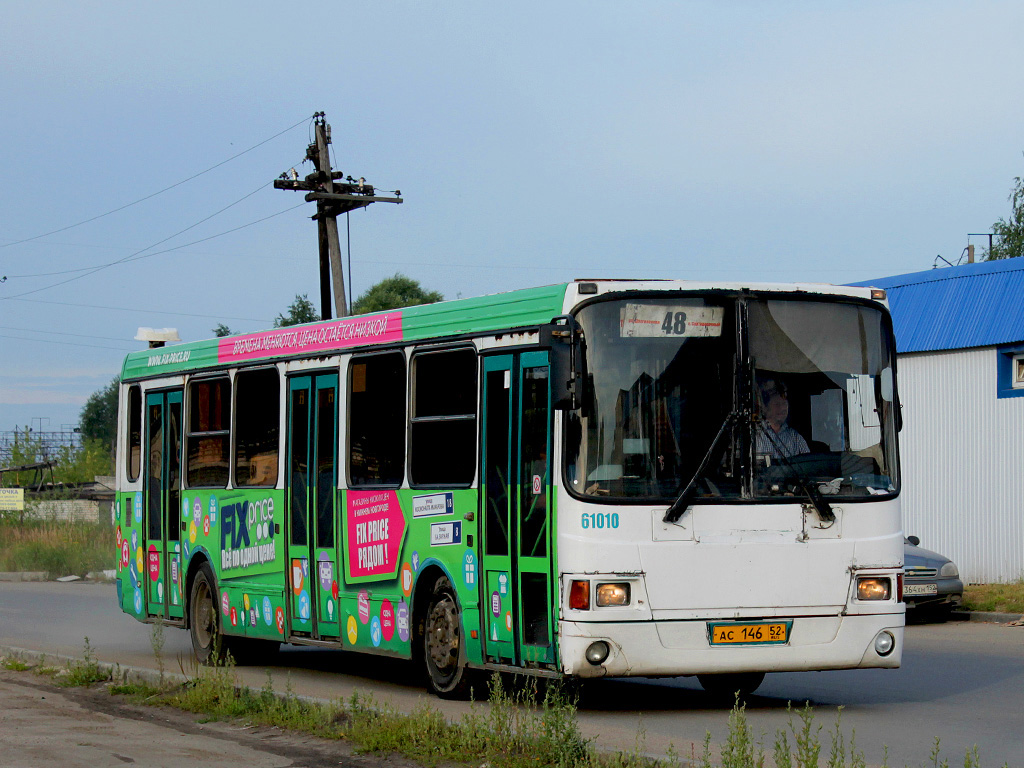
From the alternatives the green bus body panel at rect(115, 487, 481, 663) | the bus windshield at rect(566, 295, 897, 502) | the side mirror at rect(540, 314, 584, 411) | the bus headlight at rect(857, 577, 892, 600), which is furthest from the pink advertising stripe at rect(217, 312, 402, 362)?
the bus headlight at rect(857, 577, 892, 600)

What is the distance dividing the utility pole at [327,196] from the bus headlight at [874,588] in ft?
69.7

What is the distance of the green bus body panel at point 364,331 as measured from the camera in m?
10.5

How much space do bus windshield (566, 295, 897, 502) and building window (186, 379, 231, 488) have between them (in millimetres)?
5755

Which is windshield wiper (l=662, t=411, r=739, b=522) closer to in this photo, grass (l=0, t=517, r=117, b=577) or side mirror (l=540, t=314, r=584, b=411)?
side mirror (l=540, t=314, r=584, b=411)

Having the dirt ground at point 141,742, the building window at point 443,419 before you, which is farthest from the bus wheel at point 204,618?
the building window at point 443,419

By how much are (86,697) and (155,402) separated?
4.40 m

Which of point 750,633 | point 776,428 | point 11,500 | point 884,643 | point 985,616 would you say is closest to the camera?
point 750,633

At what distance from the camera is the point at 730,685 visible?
11.8 m

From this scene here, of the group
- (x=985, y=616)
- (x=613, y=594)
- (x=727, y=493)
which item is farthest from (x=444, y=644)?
(x=985, y=616)

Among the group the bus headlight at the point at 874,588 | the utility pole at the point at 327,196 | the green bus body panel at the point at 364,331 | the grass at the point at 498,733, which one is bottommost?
the grass at the point at 498,733

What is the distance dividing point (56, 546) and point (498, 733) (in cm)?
3363

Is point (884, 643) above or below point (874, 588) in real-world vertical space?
below

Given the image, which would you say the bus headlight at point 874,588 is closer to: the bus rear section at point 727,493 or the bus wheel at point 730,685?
the bus rear section at point 727,493

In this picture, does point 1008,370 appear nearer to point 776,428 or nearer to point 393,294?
point 776,428
